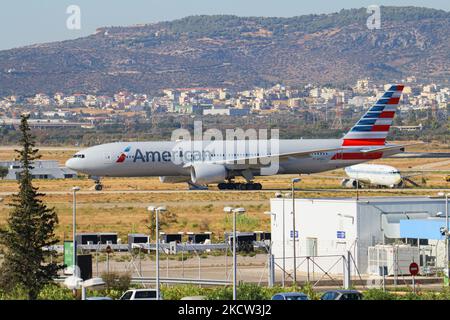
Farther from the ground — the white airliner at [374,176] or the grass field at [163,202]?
the white airliner at [374,176]

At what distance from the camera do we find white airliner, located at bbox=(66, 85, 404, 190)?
90.6 metres

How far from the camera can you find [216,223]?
74625 millimetres

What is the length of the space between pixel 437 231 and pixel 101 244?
17592mm

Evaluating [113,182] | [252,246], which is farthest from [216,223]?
[113,182]

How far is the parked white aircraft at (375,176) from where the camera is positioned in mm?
101000

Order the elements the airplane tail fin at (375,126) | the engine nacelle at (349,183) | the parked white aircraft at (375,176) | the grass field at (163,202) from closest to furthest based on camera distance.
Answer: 1. the grass field at (163,202)
2. the airplane tail fin at (375,126)
3. the parked white aircraft at (375,176)
4. the engine nacelle at (349,183)

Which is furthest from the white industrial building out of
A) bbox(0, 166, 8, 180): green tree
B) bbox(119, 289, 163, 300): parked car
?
bbox(0, 166, 8, 180): green tree

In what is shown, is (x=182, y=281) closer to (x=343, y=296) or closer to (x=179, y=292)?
(x=179, y=292)

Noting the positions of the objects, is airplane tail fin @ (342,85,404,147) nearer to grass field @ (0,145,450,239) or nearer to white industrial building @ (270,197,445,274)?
grass field @ (0,145,450,239)

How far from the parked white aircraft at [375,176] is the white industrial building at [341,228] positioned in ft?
135

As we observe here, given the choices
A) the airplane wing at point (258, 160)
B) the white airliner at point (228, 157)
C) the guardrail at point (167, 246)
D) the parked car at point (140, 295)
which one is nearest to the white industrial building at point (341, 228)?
the guardrail at point (167, 246)

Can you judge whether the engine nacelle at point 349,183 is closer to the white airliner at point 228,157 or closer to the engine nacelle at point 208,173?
the white airliner at point 228,157
